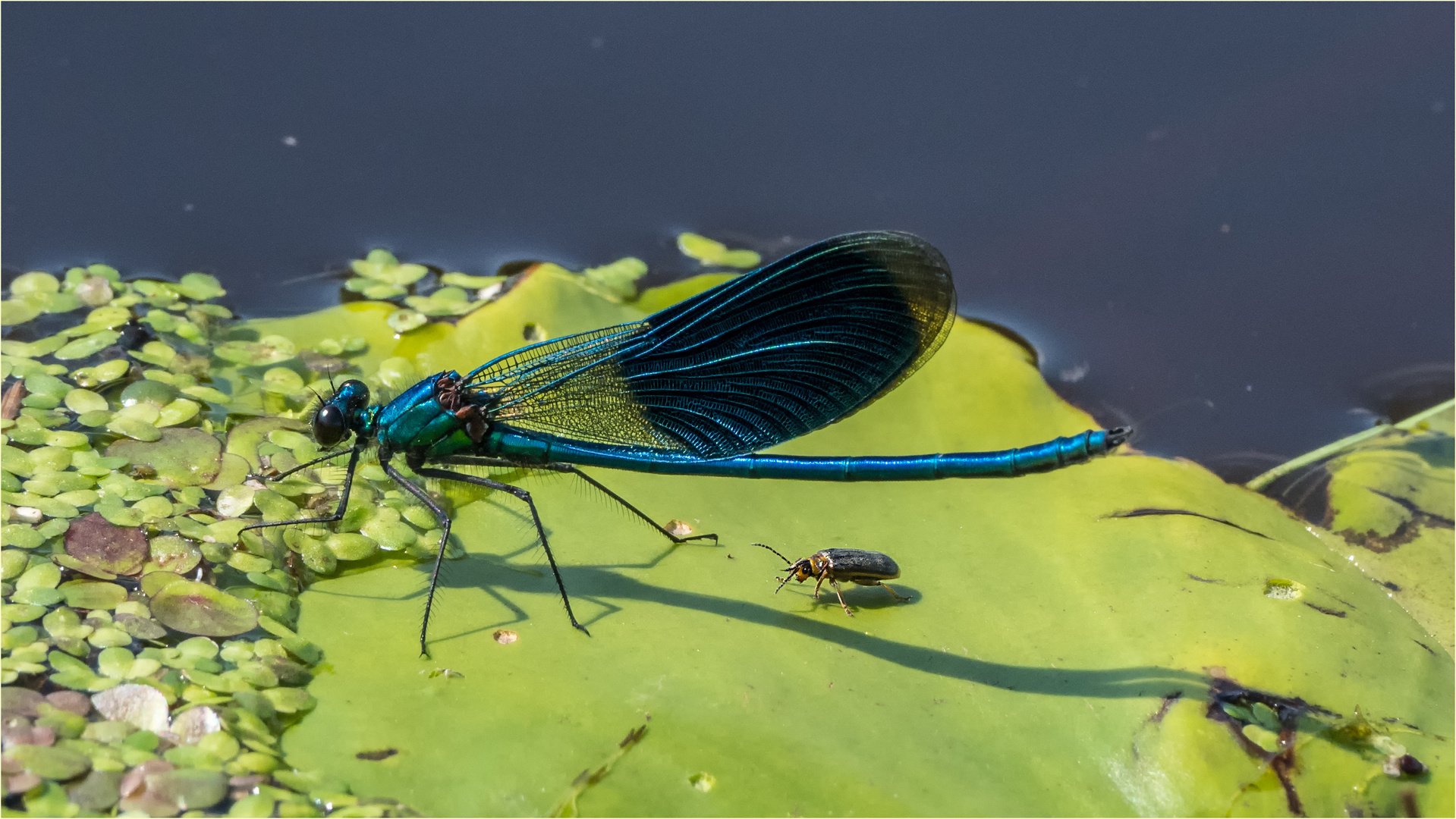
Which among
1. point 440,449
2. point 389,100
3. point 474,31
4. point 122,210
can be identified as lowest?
point 440,449

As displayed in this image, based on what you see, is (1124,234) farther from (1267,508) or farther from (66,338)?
(66,338)

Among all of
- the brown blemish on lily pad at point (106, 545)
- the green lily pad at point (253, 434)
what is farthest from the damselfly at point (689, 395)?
the brown blemish on lily pad at point (106, 545)

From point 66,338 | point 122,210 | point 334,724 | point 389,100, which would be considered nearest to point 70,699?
point 334,724

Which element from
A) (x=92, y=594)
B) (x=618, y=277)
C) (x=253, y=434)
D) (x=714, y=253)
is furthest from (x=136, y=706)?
(x=714, y=253)

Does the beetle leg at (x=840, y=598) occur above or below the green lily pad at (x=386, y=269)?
below

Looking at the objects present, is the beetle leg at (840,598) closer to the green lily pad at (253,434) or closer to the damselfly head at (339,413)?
the damselfly head at (339,413)

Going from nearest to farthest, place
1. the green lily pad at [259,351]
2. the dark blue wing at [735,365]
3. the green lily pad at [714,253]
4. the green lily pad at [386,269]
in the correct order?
the dark blue wing at [735,365], the green lily pad at [259,351], the green lily pad at [386,269], the green lily pad at [714,253]
